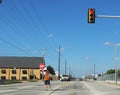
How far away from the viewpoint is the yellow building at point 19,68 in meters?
136

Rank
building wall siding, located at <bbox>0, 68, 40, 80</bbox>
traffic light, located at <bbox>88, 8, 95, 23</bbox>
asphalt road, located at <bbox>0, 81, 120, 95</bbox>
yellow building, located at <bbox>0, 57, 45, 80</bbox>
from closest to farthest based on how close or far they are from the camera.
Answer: traffic light, located at <bbox>88, 8, 95, 23</bbox> → asphalt road, located at <bbox>0, 81, 120, 95</bbox> → building wall siding, located at <bbox>0, 68, 40, 80</bbox> → yellow building, located at <bbox>0, 57, 45, 80</bbox>

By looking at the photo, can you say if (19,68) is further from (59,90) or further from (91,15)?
(91,15)

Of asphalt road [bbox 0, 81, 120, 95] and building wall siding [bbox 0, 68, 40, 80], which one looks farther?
building wall siding [bbox 0, 68, 40, 80]

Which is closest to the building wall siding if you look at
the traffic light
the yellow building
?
the yellow building

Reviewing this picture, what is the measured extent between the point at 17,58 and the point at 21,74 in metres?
10.7

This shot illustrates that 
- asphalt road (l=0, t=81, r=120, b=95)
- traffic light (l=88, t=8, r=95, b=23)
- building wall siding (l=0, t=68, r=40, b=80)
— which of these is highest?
traffic light (l=88, t=8, r=95, b=23)

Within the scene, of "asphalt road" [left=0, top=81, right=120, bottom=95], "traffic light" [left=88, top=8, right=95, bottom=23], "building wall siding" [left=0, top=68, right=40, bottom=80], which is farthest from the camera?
"building wall siding" [left=0, top=68, right=40, bottom=80]

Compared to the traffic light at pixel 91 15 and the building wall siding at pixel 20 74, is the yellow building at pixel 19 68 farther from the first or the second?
the traffic light at pixel 91 15

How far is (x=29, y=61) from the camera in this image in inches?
5625

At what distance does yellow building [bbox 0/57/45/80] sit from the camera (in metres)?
136

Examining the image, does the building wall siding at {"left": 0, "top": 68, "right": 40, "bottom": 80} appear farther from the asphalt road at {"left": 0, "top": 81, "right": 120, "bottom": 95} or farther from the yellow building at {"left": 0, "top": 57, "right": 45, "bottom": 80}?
the asphalt road at {"left": 0, "top": 81, "right": 120, "bottom": 95}

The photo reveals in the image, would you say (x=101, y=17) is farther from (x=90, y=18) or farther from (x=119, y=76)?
(x=119, y=76)

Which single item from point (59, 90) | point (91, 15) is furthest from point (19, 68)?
point (91, 15)

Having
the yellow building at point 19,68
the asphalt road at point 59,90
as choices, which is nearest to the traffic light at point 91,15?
the asphalt road at point 59,90
